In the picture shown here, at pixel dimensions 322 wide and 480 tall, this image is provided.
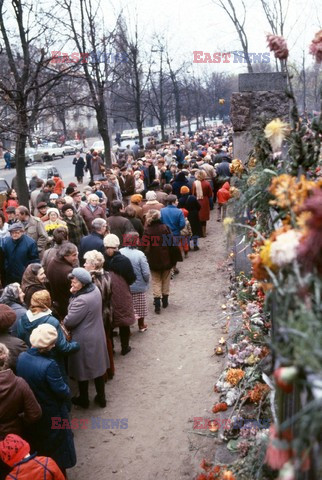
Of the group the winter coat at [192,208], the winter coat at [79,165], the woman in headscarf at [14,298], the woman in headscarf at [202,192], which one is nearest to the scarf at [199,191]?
the woman in headscarf at [202,192]

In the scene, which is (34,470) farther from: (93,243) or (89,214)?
(89,214)

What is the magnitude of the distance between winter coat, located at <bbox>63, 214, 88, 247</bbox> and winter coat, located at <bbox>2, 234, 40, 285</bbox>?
141 cm

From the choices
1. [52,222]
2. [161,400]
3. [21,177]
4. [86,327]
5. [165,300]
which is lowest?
[161,400]

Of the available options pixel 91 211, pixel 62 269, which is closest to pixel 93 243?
pixel 62 269

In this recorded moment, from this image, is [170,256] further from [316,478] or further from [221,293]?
[316,478]

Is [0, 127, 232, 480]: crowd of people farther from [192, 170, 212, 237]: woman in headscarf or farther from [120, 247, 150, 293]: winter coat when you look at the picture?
[192, 170, 212, 237]: woman in headscarf

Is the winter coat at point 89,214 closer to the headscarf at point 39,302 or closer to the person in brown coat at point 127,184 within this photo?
the person in brown coat at point 127,184

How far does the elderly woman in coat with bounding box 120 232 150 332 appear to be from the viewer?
788 centimetres

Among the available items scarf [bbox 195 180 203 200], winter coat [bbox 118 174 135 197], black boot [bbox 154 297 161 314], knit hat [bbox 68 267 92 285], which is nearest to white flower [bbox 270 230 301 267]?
knit hat [bbox 68 267 92 285]

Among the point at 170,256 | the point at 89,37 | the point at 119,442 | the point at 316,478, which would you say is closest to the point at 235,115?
the point at 170,256

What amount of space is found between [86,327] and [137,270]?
2.21 meters

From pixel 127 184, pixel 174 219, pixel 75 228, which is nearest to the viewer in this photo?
pixel 75 228

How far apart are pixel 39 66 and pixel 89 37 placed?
7.85 meters

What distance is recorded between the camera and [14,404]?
420cm
